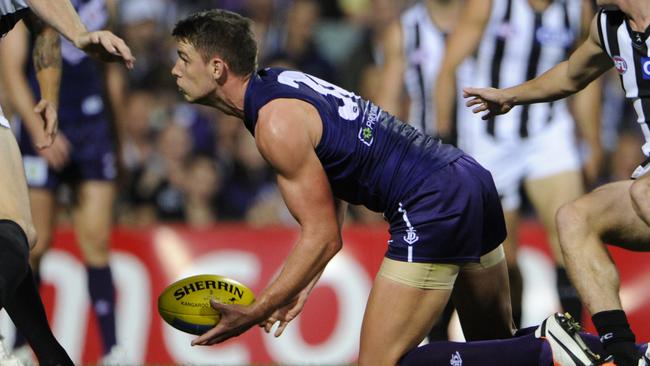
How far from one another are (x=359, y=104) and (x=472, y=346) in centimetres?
123

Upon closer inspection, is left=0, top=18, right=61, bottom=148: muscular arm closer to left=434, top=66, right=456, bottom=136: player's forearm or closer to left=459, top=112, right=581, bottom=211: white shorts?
left=434, top=66, right=456, bottom=136: player's forearm

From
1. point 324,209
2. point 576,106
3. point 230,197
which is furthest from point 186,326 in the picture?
point 230,197

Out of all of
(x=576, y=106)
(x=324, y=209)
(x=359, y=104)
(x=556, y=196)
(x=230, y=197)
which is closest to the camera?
(x=324, y=209)

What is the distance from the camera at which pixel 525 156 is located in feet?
28.9

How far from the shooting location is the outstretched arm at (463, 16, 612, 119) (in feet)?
20.6

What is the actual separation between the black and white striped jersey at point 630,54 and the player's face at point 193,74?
6.60ft

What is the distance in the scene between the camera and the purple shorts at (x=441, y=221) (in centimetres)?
547

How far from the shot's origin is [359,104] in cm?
566

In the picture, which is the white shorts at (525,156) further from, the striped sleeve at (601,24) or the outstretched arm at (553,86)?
the striped sleeve at (601,24)

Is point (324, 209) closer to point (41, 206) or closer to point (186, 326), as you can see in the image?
point (186, 326)

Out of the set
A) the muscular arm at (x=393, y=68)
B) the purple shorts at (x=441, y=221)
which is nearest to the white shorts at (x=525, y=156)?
the muscular arm at (x=393, y=68)

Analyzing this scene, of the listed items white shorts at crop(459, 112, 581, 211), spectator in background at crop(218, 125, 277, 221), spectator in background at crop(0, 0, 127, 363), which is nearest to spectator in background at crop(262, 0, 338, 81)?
spectator in background at crop(218, 125, 277, 221)

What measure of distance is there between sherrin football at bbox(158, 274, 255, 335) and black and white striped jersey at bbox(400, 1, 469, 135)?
4.39 m

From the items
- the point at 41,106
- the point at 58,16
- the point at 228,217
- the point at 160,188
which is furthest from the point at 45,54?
the point at 228,217
